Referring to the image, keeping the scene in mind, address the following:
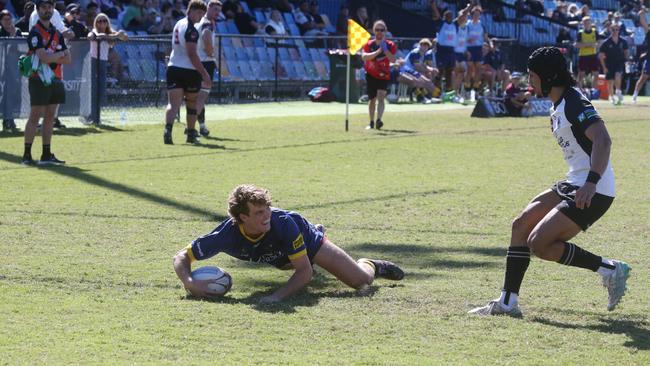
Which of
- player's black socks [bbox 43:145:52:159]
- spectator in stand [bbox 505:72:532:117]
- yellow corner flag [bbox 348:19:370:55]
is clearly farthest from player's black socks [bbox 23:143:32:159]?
spectator in stand [bbox 505:72:532:117]

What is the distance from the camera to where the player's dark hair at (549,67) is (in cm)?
707

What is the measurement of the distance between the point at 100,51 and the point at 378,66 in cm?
494

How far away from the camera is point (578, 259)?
716cm

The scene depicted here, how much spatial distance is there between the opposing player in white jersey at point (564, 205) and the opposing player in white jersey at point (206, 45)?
11189 mm

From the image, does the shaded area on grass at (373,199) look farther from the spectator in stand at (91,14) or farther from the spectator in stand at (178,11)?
the spectator in stand at (178,11)

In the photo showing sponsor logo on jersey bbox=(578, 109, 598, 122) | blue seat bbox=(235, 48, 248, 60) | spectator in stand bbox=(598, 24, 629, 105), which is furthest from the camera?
spectator in stand bbox=(598, 24, 629, 105)

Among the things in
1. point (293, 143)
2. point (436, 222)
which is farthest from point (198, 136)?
point (436, 222)

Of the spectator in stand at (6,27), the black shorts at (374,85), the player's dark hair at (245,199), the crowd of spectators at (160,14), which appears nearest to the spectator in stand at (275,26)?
the crowd of spectators at (160,14)

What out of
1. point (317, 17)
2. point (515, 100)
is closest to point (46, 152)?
point (515, 100)

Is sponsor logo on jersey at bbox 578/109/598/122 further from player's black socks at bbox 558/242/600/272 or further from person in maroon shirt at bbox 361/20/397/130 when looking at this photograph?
person in maroon shirt at bbox 361/20/397/130

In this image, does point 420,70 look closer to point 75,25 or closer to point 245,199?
point 75,25

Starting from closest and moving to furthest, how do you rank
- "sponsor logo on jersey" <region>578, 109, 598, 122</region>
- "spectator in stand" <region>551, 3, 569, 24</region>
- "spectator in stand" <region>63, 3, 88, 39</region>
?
"sponsor logo on jersey" <region>578, 109, 598, 122</region>
"spectator in stand" <region>63, 3, 88, 39</region>
"spectator in stand" <region>551, 3, 569, 24</region>

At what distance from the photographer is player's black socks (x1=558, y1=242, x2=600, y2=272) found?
23.4ft

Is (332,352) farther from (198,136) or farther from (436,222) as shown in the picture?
(198,136)
